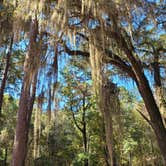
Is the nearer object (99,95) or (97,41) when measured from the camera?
(99,95)

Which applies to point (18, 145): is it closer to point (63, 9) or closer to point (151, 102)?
point (151, 102)

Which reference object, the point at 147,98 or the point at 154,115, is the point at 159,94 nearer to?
the point at 147,98

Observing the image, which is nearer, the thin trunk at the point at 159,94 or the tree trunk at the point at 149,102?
the tree trunk at the point at 149,102

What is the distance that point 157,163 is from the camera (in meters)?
22.3

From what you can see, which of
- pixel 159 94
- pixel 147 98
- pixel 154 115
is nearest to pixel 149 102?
pixel 147 98

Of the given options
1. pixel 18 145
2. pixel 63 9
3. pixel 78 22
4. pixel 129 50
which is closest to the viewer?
pixel 63 9

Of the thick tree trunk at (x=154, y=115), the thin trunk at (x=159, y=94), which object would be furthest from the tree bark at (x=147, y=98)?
the thin trunk at (x=159, y=94)

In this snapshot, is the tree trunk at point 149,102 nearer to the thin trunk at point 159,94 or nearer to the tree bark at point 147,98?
the tree bark at point 147,98

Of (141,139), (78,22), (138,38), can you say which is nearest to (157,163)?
(141,139)

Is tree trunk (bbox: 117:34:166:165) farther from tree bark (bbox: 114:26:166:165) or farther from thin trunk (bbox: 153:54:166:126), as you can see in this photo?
thin trunk (bbox: 153:54:166:126)

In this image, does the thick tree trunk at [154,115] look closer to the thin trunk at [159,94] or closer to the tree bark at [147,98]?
the tree bark at [147,98]

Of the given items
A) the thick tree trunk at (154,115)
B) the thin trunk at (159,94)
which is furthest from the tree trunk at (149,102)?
the thin trunk at (159,94)

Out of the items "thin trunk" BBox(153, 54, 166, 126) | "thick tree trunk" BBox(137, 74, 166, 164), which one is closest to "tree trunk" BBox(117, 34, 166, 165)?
"thick tree trunk" BBox(137, 74, 166, 164)

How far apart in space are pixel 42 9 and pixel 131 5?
1.22 meters
